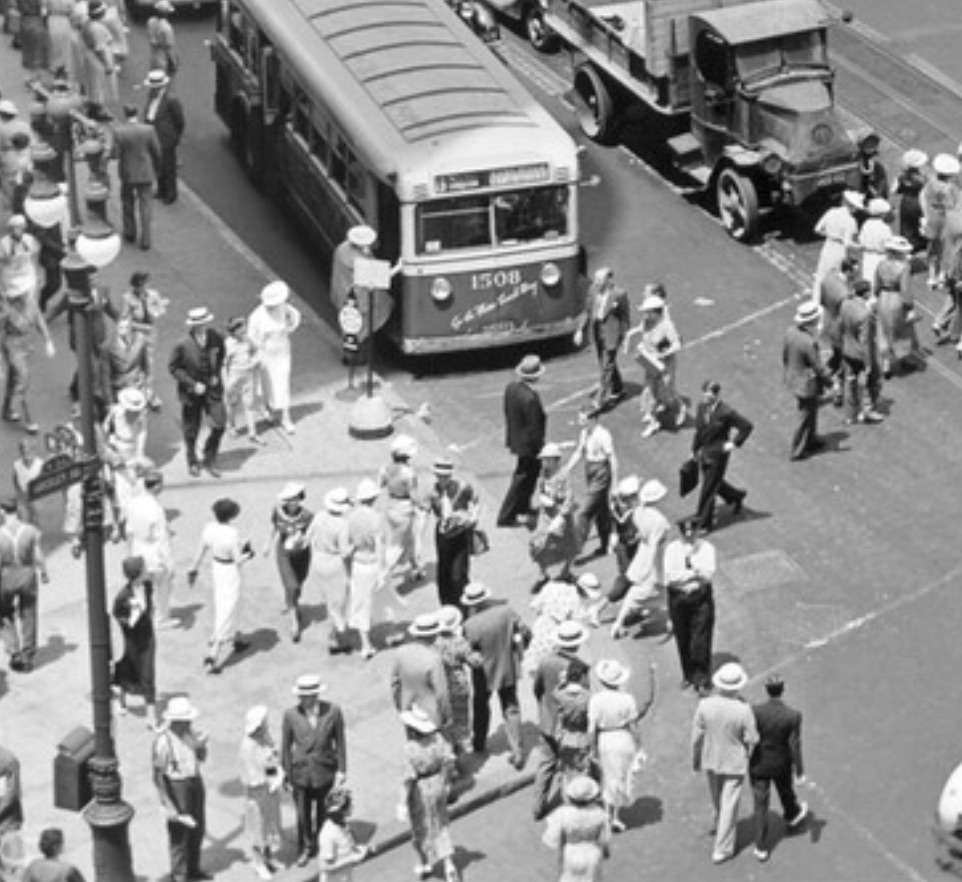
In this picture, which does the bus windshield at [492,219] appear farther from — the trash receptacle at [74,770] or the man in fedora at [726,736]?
the trash receptacle at [74,770]

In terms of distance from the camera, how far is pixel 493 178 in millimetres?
36031

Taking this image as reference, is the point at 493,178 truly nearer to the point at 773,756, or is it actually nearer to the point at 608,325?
the point at 608,325

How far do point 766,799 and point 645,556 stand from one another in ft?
11.8

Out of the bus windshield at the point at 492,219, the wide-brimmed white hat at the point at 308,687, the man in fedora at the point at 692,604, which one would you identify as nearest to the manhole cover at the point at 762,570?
the man in fedora at the point at 692,604

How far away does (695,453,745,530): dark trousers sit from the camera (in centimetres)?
3322

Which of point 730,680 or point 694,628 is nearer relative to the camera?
point 730,680

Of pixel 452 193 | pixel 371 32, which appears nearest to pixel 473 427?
pixel 452 193

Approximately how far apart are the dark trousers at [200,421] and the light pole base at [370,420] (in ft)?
4.99

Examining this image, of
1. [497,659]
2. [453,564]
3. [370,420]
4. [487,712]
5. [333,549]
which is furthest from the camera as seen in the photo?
[370,420]

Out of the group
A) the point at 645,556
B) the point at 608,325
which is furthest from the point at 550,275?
the point at 645,556

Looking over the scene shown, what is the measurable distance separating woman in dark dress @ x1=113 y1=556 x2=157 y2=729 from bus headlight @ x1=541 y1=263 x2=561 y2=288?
7521 mm

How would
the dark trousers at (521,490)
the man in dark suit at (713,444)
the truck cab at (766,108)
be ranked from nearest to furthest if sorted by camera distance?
the man in dark suit at (713,444) → the dark trousers at (521,490) → the truck cab at (766,108)

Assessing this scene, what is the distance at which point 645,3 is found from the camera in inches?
1593

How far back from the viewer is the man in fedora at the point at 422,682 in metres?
28.8
